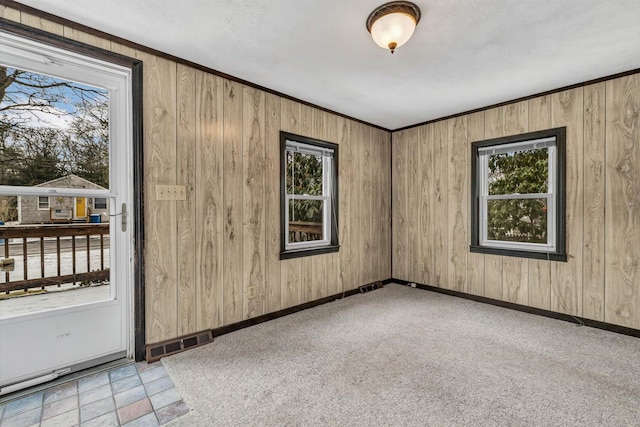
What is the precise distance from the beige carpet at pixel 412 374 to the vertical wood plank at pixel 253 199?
0.32 m

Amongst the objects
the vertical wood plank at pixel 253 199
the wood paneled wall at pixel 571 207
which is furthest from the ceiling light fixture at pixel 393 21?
the wood paneled wall at pixel 571 207

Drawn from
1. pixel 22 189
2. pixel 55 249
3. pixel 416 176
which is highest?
pixel 416 176

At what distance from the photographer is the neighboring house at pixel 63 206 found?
202cm

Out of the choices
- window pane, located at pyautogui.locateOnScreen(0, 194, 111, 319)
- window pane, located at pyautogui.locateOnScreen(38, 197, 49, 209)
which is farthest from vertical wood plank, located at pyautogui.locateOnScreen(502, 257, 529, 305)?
window pane, located at pyautogui.locateOnScreen(38, 197, 49, 209)

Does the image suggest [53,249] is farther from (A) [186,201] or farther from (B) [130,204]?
(A) [186,201]

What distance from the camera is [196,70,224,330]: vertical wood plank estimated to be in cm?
265

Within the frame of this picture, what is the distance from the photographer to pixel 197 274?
263cm

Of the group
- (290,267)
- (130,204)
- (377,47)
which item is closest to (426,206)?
(290,267)

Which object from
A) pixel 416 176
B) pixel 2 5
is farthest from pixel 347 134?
pixel 2 5

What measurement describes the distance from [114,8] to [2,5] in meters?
0.64

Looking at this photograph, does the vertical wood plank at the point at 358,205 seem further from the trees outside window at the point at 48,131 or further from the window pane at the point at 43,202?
the window pane at the point at 43,202

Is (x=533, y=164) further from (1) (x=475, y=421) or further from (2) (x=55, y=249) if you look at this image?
(2) (x=55, y=249)

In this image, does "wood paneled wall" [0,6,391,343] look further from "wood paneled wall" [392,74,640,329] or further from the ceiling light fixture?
"wood paneled wall" [392,74,640,329]

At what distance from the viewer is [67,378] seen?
2041 millimetres
